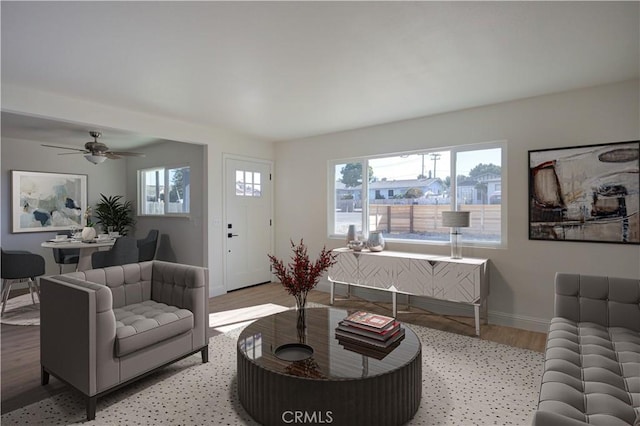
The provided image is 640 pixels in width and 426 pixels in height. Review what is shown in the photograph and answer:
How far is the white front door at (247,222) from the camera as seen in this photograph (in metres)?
5.34

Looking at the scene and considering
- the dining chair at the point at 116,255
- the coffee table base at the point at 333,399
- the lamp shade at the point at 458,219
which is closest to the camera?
the coffee table base at the point at 333,399

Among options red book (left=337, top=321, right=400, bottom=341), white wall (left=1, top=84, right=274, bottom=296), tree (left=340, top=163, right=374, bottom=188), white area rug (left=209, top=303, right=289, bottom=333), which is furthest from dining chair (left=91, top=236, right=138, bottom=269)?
red book (left=337, top=321, right=400, bottom=341)

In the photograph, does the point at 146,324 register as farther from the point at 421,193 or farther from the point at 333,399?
the point at 421,193

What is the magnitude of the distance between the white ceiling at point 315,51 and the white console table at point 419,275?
181 centimetres

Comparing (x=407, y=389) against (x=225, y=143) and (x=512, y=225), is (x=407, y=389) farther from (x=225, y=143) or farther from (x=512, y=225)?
(x=225, y=143)

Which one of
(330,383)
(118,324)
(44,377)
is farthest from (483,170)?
(44,377)

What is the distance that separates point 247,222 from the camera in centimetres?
561

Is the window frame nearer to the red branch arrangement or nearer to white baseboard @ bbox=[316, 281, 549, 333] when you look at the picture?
white baseboard @ bbox=[316, 281, 549, 333]

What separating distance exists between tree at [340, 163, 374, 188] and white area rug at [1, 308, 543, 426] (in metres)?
2.73

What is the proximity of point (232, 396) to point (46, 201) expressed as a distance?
562 cm

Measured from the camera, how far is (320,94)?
11.5 ft

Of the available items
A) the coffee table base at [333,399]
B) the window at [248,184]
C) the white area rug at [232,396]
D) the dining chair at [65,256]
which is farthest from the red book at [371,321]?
the dining chair at [65,256]

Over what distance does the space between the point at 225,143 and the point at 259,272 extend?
224 centimetres

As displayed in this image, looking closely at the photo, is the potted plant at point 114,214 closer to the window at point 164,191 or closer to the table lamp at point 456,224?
the window at point 164,191
